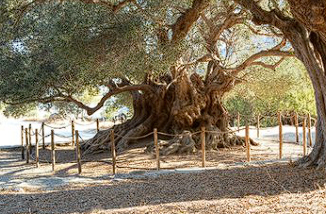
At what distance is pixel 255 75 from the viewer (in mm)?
12664

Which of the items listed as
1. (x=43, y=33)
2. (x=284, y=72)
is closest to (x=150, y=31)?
(x=43, y=33)

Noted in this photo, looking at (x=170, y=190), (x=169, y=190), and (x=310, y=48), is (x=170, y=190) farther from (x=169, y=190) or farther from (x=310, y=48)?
(x=310, y=48)

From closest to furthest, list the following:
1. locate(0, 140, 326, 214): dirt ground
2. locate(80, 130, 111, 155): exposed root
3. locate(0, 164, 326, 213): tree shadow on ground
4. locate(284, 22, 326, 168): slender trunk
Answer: locate(0, 140, 326, 214): dirt ground < locate(0, 164, 326, 213): tree shadow on ground < locate(284, 22, 326, 168): slender trunk < locate(80, 130, 111, 155): exposed root

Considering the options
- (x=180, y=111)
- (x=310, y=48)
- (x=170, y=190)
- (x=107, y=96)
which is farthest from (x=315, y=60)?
(x=107, y=96)

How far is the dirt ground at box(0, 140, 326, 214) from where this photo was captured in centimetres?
489

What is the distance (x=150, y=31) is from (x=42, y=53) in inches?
132

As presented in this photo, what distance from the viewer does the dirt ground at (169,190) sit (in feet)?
16.1

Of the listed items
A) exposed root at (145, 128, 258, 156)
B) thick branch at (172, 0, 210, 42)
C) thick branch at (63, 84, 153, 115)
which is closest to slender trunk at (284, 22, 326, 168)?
thick branch at (172, 0, 210, 42)

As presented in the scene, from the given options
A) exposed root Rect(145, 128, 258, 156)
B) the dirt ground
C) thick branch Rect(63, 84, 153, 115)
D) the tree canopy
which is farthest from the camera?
thick branch Rect(63, 84, 153, 115)

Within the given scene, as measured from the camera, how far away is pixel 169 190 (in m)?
6.32

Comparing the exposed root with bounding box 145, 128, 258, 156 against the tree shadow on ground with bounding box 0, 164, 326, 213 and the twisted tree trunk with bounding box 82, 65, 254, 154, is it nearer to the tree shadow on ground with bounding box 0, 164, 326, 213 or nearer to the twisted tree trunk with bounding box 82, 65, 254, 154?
the twisted tree trunk with bounding box 82, 65, 254, 154

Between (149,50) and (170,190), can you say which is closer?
(170,190)

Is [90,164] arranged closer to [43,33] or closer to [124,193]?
[43,33]

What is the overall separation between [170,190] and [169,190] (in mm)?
17
